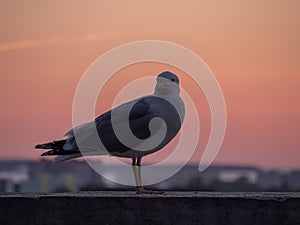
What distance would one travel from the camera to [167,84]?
13266 millimetres

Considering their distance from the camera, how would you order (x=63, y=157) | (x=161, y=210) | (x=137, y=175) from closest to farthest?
1. (x=161, y=210)
2. (x=137, y=175)
3. (x=63, y=157)

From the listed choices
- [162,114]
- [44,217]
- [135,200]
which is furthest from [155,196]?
[162,114]

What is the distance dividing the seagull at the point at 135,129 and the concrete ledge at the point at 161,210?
2419mm

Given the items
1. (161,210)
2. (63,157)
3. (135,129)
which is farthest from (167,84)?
(161,210)

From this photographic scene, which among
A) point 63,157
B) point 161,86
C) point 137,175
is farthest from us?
point 63,157

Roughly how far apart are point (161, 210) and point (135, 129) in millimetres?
3203

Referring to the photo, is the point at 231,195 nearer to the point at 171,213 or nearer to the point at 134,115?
the point at 171,213

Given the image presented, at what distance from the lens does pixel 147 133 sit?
13.5 meters

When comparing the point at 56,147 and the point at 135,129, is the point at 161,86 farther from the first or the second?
the point at 56,147

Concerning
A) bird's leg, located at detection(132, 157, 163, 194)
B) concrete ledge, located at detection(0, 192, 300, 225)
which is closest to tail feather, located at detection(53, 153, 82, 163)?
bird's leg, located at detection(132, 157, 163, 194)

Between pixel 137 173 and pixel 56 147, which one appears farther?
pixel 56 147

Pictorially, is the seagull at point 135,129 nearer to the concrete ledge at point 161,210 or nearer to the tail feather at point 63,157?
the tail feather at point 63,157

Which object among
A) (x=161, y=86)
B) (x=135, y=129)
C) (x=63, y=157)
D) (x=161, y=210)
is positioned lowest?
(x=161, y=210)

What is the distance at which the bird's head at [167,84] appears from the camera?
13.3 meters
